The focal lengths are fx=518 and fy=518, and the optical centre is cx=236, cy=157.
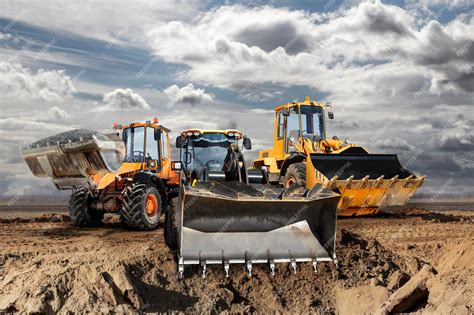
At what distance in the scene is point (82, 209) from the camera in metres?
12.5

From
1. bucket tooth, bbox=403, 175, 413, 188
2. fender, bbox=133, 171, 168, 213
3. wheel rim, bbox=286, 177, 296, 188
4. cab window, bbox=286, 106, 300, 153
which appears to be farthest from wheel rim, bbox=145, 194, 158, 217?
bucket tooth, bbox=403, 175, 413, 188

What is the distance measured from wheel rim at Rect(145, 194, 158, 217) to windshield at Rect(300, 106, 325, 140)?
201 inches

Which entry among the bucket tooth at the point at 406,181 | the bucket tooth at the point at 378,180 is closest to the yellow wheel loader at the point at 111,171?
the bucket tooth at the point at 378,180

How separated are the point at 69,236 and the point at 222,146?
3.79 meters

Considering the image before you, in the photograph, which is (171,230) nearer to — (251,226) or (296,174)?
(251,226)

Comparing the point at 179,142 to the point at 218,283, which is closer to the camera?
the point at 218,283

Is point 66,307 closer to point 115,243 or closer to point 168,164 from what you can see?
point 115,243

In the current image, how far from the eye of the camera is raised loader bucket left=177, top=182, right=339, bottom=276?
7109mm

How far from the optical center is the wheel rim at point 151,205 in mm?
11492

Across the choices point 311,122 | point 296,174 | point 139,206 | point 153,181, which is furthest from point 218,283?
point 311,122

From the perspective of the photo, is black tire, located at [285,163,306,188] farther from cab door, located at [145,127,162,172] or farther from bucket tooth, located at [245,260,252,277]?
bucket tooth, located at [245,260,252,277]

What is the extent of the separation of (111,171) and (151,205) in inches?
90.7

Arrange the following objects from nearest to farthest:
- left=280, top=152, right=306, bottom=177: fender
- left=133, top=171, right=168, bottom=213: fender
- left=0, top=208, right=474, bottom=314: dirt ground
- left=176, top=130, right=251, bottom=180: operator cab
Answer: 1. left=0, top=208, right=474, bottom=314: dirt ground
2. left=176, top=130, right=251, bottom=180: operator cab
3. left=133, top=171, right=168, bottom=213: fender
4. left=280, top=152, right=306, bottom=177: fender

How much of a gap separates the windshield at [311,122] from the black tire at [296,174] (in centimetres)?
169
